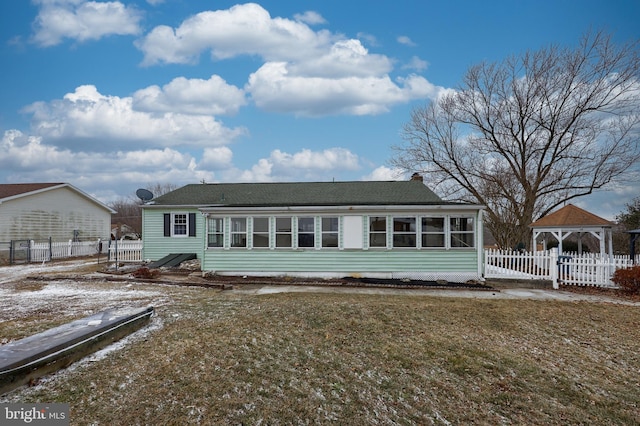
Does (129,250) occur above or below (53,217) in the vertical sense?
below

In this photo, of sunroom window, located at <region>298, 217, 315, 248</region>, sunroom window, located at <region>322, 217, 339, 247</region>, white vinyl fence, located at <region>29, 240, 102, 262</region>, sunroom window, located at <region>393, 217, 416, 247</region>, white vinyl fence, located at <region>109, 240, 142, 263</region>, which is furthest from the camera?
white vinyl fence, located at <region>29, 240, 102, 262</region>

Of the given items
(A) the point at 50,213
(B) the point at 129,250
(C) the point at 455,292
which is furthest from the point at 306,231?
(A) the point at 50,213

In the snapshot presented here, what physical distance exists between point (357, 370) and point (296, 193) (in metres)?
14.8

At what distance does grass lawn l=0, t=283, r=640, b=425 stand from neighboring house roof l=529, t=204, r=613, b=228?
888cm

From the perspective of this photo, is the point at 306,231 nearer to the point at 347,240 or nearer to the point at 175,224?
the point at 347,240

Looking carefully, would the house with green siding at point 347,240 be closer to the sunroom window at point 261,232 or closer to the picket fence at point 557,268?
the sunroom window at point 261,232

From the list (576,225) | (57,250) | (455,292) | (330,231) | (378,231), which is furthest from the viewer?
(57,250)

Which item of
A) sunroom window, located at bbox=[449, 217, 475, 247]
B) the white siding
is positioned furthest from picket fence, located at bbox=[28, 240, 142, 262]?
sunroom window, located at bbox=[449, 217, 475, 247]

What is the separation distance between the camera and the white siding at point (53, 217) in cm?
2130

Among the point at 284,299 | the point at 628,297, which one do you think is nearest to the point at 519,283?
the point at 628,297

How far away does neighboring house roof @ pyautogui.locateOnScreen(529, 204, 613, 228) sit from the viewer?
15.8 meters

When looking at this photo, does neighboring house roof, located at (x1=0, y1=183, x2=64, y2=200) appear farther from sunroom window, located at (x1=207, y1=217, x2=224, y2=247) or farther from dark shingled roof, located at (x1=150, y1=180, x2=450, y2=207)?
sunroom window, located at (x1=207, y1=217, x2=224, y2=247)

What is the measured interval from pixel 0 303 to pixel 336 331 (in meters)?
8.96

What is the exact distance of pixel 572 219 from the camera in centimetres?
1636
